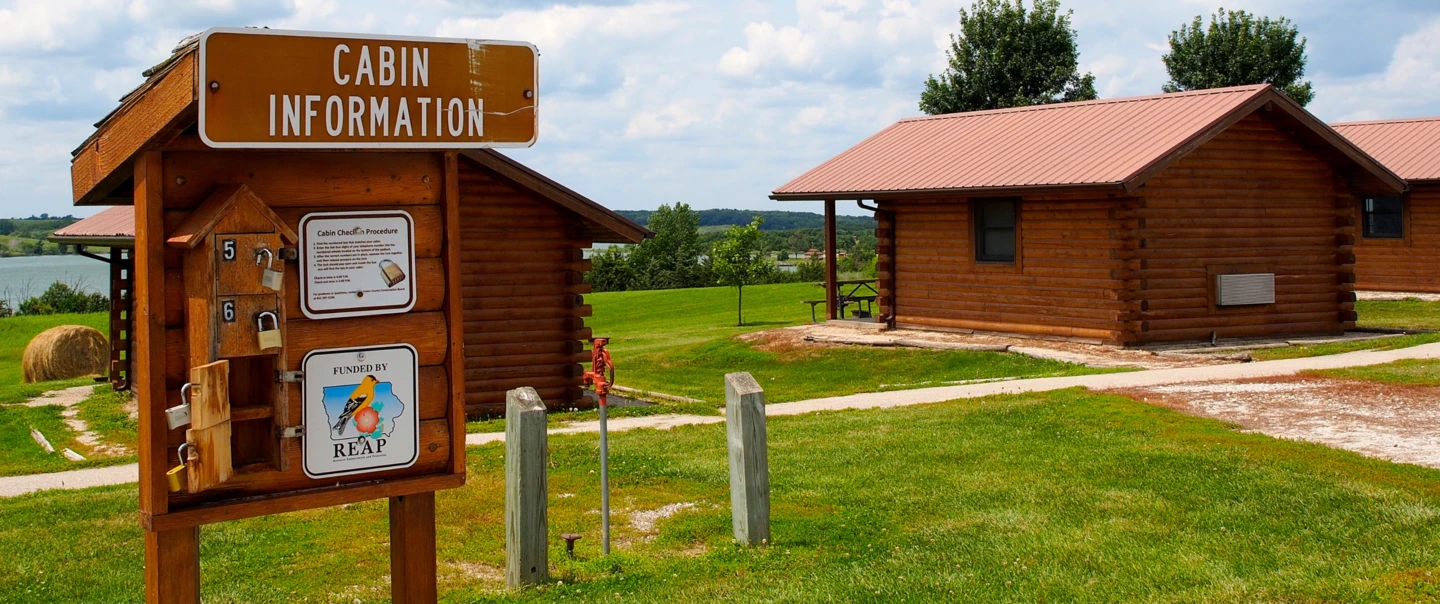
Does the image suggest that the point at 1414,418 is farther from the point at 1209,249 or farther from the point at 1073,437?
the point at 1209,249

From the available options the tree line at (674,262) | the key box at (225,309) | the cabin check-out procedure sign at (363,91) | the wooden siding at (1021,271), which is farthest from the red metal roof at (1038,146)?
the tree line at (674,262)

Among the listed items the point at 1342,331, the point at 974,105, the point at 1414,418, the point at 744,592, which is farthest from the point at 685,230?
the point at 744,592

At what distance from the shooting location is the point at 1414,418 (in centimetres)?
1213

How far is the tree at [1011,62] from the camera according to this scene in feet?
173

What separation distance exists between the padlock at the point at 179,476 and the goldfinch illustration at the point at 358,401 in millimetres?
560

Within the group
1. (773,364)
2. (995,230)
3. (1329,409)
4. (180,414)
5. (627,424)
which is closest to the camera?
(180,414)

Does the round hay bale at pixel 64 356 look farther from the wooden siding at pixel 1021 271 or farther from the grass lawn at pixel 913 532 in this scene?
the grass lawn at pixel 913 532

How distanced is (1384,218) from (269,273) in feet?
99.0

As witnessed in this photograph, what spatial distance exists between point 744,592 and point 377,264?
2.78m

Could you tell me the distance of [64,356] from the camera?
27.8 m

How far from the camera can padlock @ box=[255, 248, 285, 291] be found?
15.7ft

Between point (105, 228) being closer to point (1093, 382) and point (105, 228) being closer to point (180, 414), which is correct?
point (1093, 382)

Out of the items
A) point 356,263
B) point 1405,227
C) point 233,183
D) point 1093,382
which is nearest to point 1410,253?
point 1405,227

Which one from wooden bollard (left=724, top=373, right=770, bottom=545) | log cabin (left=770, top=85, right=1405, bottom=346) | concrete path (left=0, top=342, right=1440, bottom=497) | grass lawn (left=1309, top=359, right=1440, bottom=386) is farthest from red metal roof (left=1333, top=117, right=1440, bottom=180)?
wooden bollard (left=724, top=373, right=770, bottom=545)
